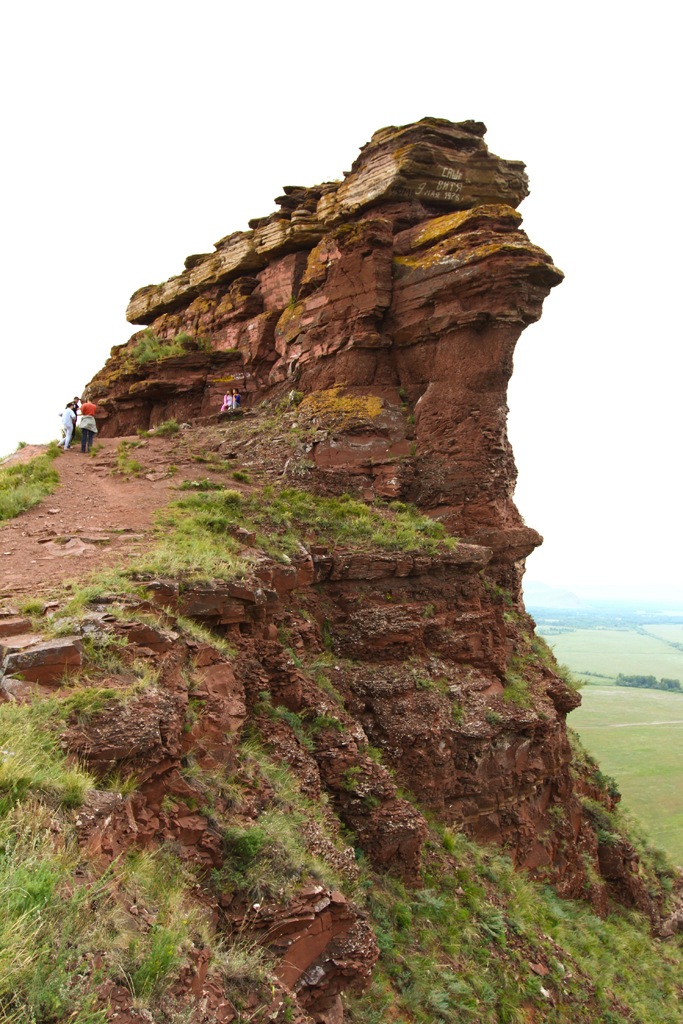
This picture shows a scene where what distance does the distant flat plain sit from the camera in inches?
1641

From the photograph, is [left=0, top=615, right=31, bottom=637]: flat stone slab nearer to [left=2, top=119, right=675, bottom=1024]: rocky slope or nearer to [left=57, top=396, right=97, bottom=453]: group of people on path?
[left=2, top=119, right=675, bottom=1024]: rocky slope

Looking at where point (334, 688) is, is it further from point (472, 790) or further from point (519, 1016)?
point (519, 1016)

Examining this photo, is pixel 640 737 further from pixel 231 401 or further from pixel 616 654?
pixel 616 654

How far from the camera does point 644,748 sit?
193 feet

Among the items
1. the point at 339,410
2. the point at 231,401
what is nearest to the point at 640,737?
the point at 231,401

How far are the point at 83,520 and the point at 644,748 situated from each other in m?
59.4

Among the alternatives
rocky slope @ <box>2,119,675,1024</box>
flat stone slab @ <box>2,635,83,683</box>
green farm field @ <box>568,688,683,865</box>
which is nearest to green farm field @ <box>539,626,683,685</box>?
green farm field @ <box>568,688,683,865</box>

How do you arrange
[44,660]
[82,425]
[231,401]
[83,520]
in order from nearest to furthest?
[44,660]
[83,520]
[82,425]
[231,401]

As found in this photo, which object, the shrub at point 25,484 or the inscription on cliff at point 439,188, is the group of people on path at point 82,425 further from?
the inscription on cliff at point 439,188

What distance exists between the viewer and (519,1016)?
1104cm

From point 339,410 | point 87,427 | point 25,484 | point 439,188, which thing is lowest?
point 25,484

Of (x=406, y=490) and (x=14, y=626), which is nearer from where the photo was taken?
(x=14, y=626)

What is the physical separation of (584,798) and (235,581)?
42.6ft

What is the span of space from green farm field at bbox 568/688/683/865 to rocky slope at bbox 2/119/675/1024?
10951 millimetres
